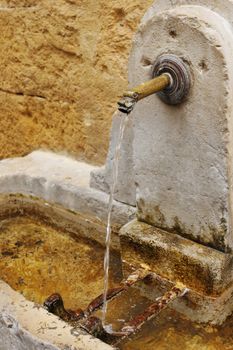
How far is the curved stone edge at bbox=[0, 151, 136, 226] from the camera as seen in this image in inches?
105

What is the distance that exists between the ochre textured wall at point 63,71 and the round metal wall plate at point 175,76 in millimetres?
556

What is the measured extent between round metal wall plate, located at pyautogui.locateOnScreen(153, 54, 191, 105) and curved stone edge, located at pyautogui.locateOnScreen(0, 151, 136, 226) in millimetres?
707

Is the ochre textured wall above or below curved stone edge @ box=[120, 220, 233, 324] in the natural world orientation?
above

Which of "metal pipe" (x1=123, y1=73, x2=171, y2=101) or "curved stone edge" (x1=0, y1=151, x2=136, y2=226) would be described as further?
"curved stone edge" (x1=0, y1=151, x2=136, y2=226)

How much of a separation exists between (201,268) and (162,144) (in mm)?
437

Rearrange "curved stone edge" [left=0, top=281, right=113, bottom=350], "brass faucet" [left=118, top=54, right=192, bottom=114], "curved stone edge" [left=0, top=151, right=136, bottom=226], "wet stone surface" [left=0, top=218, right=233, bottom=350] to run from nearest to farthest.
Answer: "curved stone edge" [left=0, top=281, right=113, bottom=350] < "brass faucet" [left=118, top=54, right=192, bottom=114] < "wet stone surface" [left=0, top=218, right=233, bottom=350] < "curved stone edge" [left=0, top=151, right=136, bottom=226]

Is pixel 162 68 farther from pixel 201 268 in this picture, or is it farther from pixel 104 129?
pixel 104 129

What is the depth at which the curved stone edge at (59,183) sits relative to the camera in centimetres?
267

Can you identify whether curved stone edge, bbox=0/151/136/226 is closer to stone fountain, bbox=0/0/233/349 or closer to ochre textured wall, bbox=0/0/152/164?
ochre textured wall, bbox=0/0/152/164

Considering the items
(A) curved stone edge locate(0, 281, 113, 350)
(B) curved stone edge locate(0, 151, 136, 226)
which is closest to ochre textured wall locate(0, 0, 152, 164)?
(B) curved stone edge locate(0, 151, 136, 226)

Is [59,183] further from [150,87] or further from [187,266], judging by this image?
[150,87]

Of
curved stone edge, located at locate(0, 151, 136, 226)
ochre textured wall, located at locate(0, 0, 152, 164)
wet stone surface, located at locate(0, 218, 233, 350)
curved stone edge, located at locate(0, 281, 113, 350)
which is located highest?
ochre textured wall, located at locate(0, 0, 152, 164)

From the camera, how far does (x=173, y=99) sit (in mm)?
2020

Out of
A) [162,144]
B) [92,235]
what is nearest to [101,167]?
[92,235]
